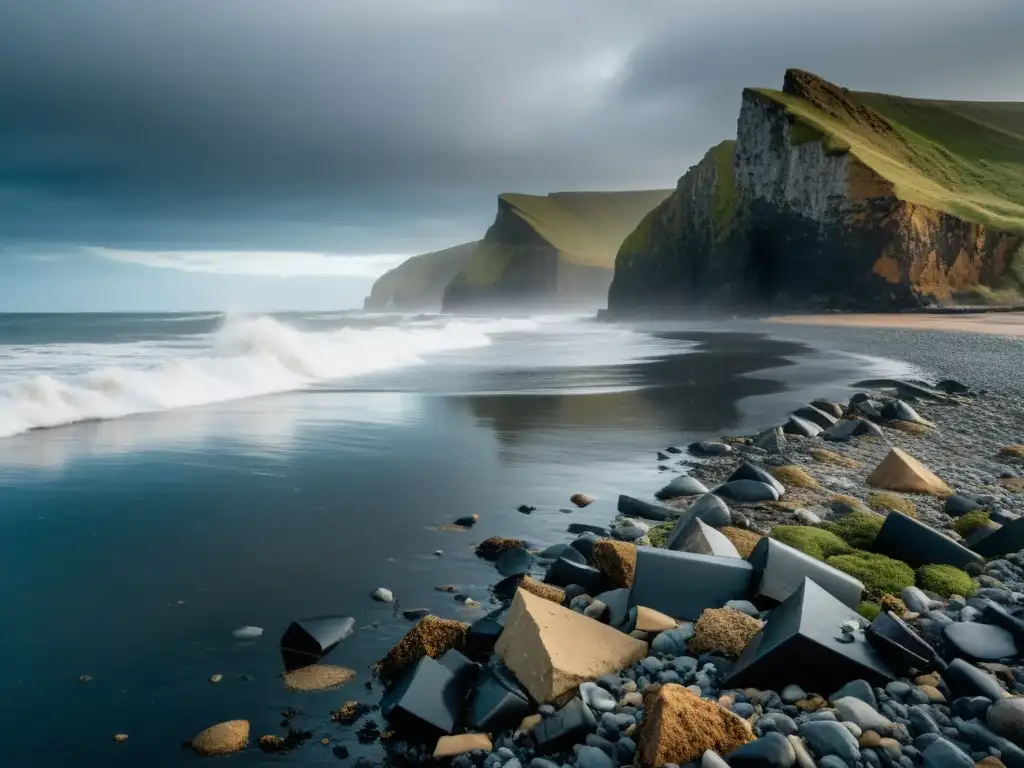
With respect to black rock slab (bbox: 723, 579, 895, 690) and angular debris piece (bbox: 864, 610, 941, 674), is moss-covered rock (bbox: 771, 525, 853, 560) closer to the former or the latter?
angular debris piece (bbox: 864, 610, 941, 674)

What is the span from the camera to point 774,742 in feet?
8.58

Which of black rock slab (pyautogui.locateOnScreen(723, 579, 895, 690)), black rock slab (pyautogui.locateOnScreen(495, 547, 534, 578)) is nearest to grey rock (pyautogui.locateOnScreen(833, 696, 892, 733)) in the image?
black rock slab (pyautogui.locateOnScreen(723, 579, 895, 690))

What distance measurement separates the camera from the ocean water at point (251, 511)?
3494 millimetres

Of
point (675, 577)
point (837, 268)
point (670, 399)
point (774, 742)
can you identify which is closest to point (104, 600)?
point (675, 577)

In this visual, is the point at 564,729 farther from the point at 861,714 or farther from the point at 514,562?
the point at 514,562

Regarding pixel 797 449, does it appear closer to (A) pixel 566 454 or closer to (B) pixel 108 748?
(A) pixel 566 454

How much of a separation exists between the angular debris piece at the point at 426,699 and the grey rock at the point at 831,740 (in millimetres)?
1420

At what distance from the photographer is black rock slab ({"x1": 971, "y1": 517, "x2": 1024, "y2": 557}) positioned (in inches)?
191

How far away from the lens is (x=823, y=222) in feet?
180

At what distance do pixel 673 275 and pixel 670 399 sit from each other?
198 ft

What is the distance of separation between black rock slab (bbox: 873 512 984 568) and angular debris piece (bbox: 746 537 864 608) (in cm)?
102

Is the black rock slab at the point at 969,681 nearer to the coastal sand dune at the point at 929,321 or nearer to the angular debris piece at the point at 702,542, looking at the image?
the angular debris piece at the point at 702,542

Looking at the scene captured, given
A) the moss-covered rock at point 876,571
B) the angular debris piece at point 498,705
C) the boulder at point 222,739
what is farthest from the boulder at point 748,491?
the boulder at point 222,739

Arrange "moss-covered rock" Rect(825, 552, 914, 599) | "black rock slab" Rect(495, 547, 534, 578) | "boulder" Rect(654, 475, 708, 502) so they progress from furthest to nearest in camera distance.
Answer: "boulder" Rect(654, 475, 708, 502), "black rock slab" Rect(495, 547, 534, 578), "moss-covered rock" Rect(825, 552, 914, 599)
